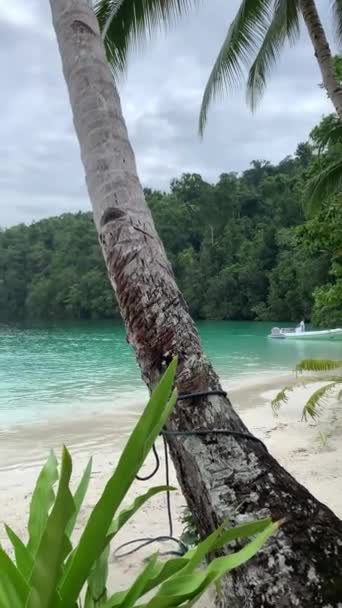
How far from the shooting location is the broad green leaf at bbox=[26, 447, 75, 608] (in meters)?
0.86

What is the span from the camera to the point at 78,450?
776 centimetres

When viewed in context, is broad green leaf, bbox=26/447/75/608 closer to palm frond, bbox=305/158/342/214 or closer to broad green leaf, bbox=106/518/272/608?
broad green leaf, bbox=106/518/272/608

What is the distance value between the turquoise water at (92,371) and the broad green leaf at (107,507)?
31.7 ft

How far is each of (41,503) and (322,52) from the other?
277 inches

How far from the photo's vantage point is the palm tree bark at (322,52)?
6758mm

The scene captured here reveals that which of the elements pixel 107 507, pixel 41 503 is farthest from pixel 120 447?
pixel 107 507

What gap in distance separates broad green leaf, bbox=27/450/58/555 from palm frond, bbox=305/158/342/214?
8684 millimetres

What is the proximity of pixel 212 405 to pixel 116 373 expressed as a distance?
50.7 feet

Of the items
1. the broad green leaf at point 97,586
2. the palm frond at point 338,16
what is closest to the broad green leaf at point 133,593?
the broad green leaf at point 97,586

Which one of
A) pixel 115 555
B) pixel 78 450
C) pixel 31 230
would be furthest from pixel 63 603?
pixel 31 230

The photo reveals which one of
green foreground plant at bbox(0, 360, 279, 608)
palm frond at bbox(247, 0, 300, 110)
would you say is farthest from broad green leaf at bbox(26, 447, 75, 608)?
palm frond at bbox(247, 0, 300, 110)

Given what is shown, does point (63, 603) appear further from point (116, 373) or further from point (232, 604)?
point (116, 373)

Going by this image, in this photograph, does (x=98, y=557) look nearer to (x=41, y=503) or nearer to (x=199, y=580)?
(x=199, y=580)

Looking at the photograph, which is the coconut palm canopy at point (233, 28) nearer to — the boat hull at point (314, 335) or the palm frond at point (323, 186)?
the palm frond at point (323, 186)
